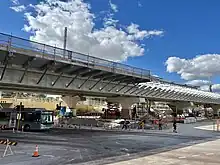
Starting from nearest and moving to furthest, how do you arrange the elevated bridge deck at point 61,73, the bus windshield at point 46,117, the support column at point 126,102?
the elevated bridge deck at point 61,73
the bus windshield at point 46,117
the support column at point 126,102

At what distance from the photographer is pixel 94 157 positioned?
16.2 metres

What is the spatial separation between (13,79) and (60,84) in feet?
22.4

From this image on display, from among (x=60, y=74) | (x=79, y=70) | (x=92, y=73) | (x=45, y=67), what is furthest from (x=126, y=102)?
(x=45, y=67)

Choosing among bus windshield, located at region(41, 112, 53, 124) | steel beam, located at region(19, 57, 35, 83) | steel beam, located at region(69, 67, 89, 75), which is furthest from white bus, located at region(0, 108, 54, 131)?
steel beam, located at region(19, 57, 35, 83)

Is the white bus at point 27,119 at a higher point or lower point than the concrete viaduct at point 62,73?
lower

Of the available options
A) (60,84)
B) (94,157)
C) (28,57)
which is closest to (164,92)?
(60,84)

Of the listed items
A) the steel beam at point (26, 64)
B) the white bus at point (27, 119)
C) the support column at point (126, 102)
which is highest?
the steel beam at point (26, 64)

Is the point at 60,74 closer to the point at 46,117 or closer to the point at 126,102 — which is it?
the point at 46,117

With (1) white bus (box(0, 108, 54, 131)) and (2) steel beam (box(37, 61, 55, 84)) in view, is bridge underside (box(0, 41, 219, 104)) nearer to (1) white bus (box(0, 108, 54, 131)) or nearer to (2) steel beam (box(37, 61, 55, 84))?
(2) steel beam (box(37, 61, 55, 84))

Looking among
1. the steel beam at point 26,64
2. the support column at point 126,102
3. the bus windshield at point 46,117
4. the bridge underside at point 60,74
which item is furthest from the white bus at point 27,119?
the support column at point 126,102

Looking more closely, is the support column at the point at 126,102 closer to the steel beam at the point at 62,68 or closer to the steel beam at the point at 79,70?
the steel beam at the point at 79,70

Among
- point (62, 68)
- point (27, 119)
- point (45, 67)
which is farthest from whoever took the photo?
point (27, 119)


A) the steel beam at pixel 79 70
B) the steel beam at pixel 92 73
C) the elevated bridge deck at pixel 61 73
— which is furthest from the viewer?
the steel beam at pixel 92 73

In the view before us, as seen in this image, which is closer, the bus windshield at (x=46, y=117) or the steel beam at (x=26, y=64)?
the steel beam at (x=26, y=64)
